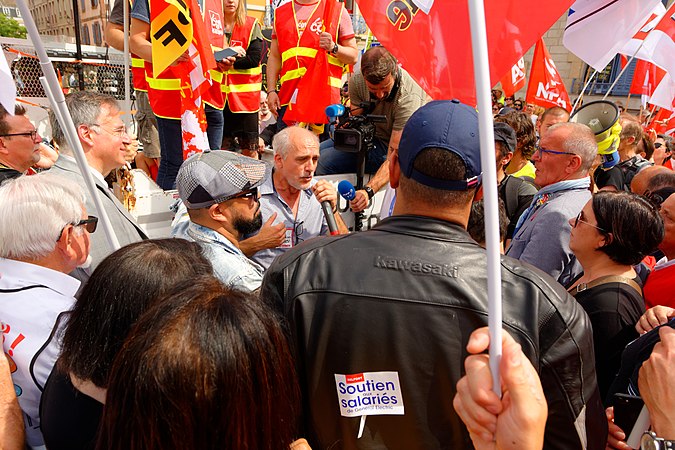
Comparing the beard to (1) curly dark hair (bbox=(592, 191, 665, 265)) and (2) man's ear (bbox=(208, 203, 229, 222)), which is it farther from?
(1) curly dark hair (bbox=(592, 191, 665, 265))

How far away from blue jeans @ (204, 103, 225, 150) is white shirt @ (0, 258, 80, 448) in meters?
3.10

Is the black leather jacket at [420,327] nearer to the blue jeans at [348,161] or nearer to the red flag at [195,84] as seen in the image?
the red flag at [195,84]

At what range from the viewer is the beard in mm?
2242

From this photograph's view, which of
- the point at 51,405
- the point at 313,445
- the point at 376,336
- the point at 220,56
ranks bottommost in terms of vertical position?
the point at 313,445

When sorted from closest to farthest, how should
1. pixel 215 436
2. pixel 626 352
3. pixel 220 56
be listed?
pixel 215 436, pixel 626 352, pixel 220 56

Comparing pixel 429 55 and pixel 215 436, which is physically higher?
pixel 429 55

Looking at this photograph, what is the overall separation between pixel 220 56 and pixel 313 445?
3.58 m

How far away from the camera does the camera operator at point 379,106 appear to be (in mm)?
3965

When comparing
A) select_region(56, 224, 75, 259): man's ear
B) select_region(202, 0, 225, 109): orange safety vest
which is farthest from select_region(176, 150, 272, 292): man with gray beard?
select_region(202, 0, 225, 109): orange safety vest

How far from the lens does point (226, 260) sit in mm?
2064

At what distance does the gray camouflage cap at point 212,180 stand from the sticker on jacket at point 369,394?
106 cm

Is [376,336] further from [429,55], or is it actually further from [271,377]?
[429,55]

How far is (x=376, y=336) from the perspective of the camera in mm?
1336

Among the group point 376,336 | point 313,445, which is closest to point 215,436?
point 376,336
